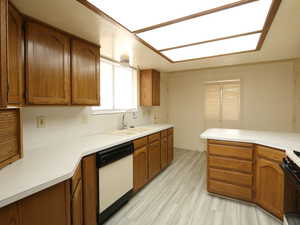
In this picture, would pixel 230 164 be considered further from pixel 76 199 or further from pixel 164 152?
pixel 76 199

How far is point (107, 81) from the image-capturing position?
2846 millimetres

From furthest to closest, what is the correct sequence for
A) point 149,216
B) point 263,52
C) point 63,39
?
point 263,52 < point 149,216 < point 63,39

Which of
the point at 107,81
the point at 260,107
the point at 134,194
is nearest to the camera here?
the point at 134,194

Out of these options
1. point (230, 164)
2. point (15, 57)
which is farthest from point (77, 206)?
point (230, 164)

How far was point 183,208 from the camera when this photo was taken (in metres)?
2.01

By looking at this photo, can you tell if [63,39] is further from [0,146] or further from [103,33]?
[0,146]

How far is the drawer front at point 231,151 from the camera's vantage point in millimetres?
2027

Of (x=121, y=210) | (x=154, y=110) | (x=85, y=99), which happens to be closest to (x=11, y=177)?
(x=85, y=99)

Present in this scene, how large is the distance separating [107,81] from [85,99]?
3.22 feet

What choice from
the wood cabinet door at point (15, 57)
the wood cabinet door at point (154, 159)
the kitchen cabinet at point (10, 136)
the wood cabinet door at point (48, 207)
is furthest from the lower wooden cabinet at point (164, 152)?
the wood cabinet door at point (15, 57)

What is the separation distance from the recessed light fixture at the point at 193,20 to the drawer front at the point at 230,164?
156 centimetres

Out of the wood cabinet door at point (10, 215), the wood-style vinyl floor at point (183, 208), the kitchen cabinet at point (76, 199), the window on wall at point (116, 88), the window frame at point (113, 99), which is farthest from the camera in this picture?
the window on wall at point (116, 88)

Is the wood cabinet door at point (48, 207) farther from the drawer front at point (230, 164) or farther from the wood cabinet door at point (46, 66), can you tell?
the drawer front at point (230, 164)

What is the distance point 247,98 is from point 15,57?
4.29 meters
